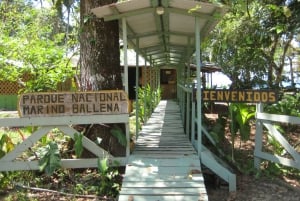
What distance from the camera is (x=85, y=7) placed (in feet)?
22.4

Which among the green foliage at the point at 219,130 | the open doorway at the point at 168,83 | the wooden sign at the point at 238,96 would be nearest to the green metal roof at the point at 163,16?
the wooden sign at the point at 238,96

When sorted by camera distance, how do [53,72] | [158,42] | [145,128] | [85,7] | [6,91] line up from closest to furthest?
[85,7] < [53,72] < [145,128] < [158,42] < [6,91]

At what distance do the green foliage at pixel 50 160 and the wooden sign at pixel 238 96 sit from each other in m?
2.61

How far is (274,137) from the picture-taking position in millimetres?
7109

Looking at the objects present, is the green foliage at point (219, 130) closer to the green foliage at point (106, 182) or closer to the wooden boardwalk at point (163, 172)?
the wooden boardwalk at point (163, 172)

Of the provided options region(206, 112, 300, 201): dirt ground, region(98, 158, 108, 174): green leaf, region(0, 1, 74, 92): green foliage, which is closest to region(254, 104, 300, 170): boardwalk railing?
region(206, 112, 300, 201): dirt ground

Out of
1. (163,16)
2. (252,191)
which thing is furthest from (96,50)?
(252,191)

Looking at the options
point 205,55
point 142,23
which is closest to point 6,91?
point 205,55

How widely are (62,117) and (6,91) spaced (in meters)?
18.7

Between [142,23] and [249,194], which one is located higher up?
[142,23]

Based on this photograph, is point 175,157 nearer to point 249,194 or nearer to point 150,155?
point 150,155

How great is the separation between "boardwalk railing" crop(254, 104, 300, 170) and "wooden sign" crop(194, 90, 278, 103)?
0.37 m

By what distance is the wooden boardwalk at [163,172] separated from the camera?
477cm

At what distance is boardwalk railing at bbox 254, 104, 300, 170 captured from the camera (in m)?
6.26
